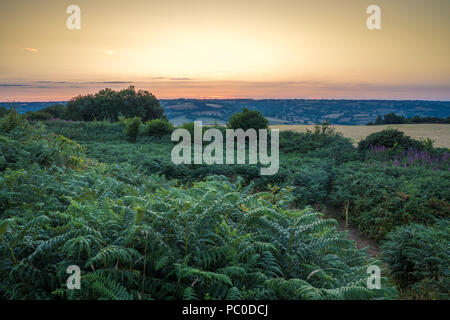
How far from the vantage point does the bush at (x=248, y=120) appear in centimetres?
1869

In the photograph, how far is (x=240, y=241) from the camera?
354 centimetres

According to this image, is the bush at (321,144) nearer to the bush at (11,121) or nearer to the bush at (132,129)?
the bush at (132,129)

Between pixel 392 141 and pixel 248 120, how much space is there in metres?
7.86

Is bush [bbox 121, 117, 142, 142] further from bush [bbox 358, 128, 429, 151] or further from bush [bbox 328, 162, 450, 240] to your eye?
bush [bbox 328, 162, 450, 240]

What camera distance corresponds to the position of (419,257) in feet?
16.1

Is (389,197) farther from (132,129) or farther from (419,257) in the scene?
(132,129)

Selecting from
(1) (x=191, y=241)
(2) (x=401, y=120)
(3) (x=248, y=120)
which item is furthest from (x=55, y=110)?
(1) (x=191, y=241)

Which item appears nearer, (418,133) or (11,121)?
(11,121)

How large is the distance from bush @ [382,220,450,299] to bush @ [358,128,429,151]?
882cm

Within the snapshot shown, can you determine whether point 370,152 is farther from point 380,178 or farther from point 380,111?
point 380,111

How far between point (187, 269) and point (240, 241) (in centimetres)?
85

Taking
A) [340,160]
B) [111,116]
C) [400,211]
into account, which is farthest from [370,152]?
[111,116]

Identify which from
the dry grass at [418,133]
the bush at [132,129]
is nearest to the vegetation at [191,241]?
the bush at [132,129]
